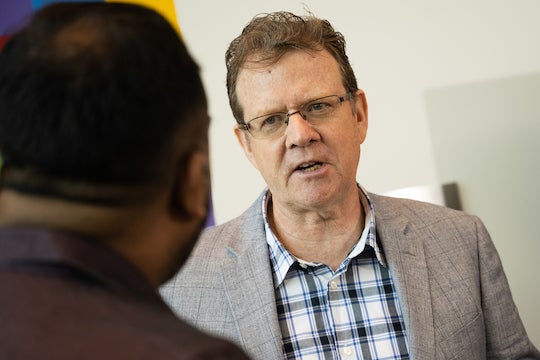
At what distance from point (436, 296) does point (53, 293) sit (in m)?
1.34

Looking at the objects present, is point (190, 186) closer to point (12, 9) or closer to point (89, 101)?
point (89, 101)

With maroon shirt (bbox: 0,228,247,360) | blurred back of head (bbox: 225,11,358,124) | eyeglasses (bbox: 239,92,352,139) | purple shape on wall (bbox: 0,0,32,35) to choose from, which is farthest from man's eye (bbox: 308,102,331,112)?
purple shape on wall (bbox: 0,0,32,35)

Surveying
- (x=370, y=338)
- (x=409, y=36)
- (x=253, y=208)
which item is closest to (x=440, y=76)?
(x=409, y=36)

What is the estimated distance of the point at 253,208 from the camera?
6.50ft

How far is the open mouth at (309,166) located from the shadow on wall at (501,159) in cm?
78

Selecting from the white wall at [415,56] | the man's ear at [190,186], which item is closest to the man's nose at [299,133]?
the white wall at [415,56]

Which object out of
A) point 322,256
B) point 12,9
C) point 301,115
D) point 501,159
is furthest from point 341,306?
point 12,9

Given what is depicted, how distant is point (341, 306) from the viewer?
178 centimetres

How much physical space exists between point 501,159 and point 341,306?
0.96 meters

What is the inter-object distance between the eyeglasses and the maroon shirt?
114 centimetres

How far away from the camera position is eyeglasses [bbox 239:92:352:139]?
6.05 feet

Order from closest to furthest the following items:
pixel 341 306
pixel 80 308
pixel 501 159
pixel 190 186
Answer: pixel 80 308 → pixel 190 186 → pixel 341 306 → pixel 501 159

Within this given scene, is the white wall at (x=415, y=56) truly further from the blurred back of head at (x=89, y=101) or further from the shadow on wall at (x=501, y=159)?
the blurred back of head at (x=89, y=101)

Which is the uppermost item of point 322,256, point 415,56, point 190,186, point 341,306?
point 415,56
